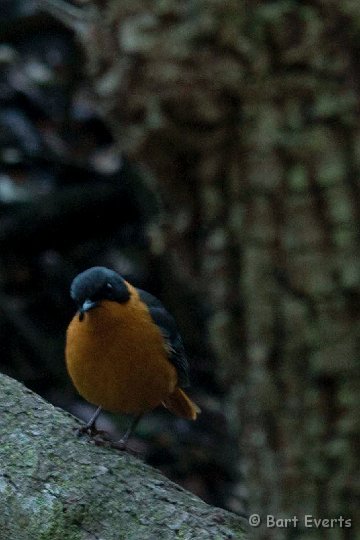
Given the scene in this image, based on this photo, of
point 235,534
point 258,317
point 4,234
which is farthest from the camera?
point 4,234

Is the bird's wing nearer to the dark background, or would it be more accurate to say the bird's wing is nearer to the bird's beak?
the bird's beak

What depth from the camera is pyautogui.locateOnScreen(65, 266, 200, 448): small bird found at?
4.66m

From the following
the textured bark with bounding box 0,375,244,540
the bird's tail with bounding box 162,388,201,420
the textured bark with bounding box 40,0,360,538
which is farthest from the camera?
the bird's tail with bounding box 162,388,201,420

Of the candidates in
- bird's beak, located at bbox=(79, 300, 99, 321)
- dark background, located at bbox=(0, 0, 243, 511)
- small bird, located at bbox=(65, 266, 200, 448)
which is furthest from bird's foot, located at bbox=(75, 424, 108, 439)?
dark background, located at bbox=(0, 0, 243, 511)

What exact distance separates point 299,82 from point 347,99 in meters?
0.08

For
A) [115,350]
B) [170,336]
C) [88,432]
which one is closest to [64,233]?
[170,336]

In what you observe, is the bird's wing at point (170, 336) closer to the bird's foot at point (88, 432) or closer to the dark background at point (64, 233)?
the bird's foot at point (88, 432)

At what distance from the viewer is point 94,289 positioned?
470 cm

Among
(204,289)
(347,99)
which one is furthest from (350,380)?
(347,99)

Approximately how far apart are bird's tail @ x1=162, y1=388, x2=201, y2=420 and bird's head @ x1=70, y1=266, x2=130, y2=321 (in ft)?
2.38

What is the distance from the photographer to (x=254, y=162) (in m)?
1.71

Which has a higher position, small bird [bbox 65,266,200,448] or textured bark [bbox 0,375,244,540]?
small bird [bbox 65,266,200,448]

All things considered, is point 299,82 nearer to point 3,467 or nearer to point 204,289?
point 204,289

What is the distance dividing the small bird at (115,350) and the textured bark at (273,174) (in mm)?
2857
